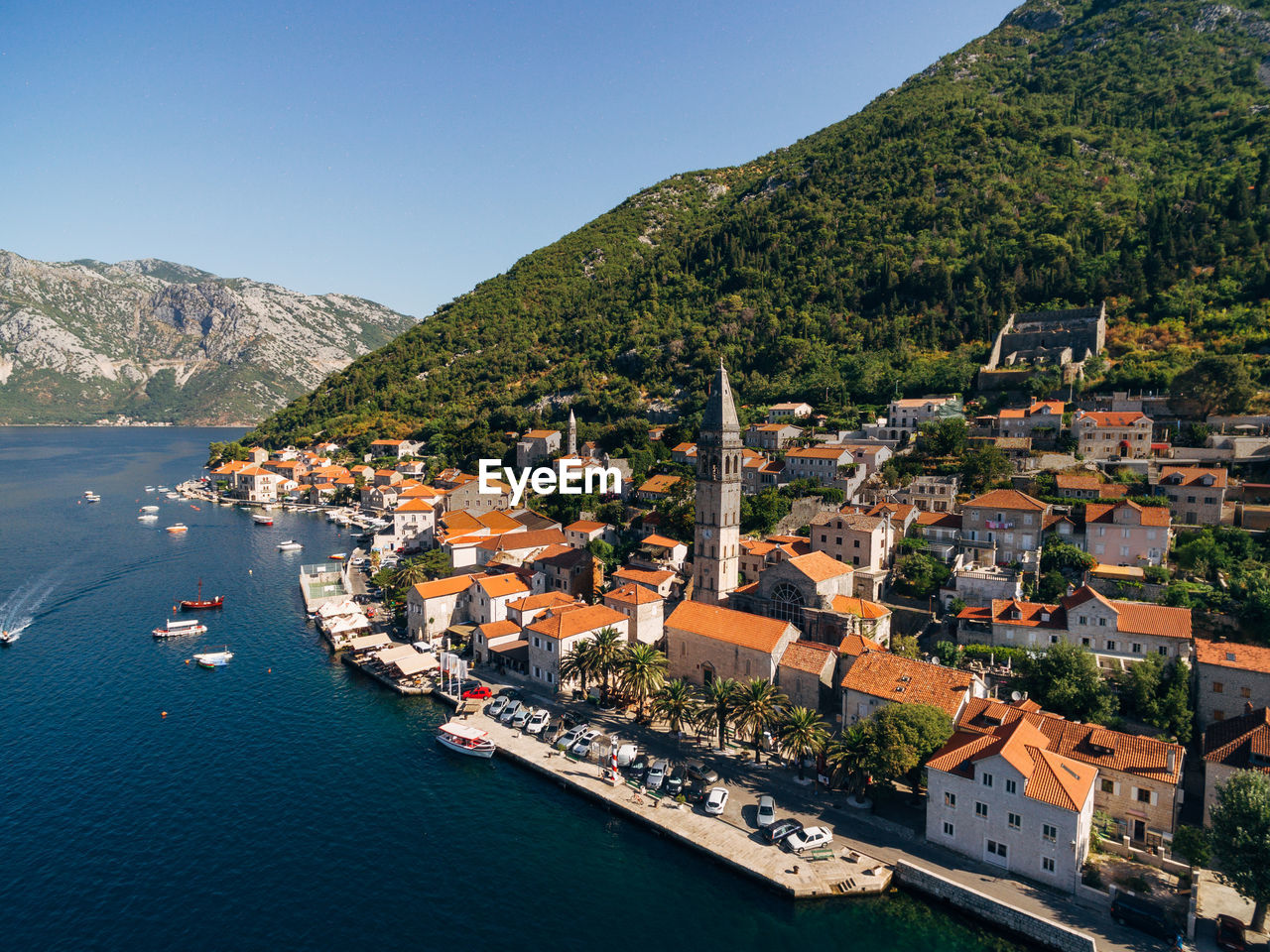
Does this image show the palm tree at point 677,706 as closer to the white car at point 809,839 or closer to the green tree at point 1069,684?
the white car at point 809,839

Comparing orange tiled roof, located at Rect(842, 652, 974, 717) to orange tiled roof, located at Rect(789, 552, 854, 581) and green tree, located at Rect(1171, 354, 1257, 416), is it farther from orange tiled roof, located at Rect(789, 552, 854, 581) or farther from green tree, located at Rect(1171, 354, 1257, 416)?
green tree, located at Rect(1171, 354, 1257, 416)

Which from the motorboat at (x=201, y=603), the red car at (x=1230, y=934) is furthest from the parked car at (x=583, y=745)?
the motorboat at (x=201, y=603)

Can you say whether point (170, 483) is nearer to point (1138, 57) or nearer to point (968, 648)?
point (968, 648)

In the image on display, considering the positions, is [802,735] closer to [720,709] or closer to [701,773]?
[720,709]

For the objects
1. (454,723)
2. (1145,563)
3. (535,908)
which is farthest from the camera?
(1145,563)

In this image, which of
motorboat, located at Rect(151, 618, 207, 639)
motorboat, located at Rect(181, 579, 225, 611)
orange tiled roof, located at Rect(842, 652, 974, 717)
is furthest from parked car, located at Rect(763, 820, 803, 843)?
motorboat, located at Rect(181, 579, 225, 611)

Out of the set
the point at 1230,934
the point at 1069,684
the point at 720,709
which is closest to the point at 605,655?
the point at 720,709

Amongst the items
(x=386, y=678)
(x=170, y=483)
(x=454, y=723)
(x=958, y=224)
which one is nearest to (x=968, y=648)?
(x=454, y=723)
